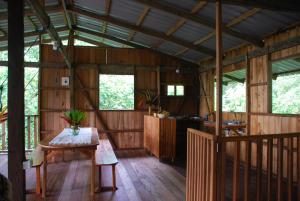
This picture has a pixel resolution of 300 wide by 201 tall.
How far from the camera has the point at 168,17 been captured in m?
4.74

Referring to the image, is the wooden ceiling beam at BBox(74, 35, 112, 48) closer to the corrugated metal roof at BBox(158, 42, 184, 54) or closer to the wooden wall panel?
the wooden wall panel

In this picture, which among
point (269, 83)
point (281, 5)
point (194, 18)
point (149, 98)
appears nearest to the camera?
point (281, 5)

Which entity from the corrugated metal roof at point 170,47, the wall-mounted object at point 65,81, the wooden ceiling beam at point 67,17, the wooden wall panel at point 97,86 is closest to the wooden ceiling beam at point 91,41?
the wooden wall panel at point 97,86

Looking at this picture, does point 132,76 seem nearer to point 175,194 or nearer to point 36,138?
point 36,138

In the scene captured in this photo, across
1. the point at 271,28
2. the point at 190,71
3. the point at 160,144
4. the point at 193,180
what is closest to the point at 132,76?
the point at 190,71

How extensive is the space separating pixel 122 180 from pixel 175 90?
12.5 ft

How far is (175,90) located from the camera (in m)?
7.22

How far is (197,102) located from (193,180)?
4.82 metres

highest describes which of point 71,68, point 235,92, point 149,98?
point 71,68

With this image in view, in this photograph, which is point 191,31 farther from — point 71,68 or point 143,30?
point 71,68

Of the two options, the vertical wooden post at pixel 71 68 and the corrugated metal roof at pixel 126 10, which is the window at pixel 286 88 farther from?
the vertical wooden post at pixel 71 68

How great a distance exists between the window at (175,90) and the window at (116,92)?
3.75 feet

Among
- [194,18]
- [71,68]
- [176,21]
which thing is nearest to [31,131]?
[71,68]

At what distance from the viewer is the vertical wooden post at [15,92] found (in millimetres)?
2006
